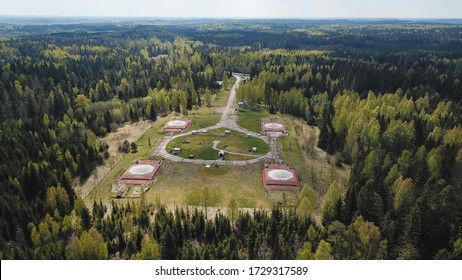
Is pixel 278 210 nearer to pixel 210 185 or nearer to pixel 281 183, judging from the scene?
pixel 281 183

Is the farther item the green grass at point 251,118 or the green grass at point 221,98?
the green grass at point 221,98

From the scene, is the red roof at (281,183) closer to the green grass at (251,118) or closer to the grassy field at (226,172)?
the grassy field at (226,172)

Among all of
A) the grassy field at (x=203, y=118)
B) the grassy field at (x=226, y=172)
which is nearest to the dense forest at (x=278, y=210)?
the grassy field at (x=226, y=172)

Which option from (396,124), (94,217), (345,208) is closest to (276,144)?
(396,124)

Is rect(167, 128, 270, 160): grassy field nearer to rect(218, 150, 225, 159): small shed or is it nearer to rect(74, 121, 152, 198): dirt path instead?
rect(218, 150, 225, 159): small shed

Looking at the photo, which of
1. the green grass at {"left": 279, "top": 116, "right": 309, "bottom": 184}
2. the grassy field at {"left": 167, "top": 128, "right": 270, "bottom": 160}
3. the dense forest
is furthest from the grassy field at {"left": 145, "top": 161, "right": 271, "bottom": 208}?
the green grass at {"left": 279, "top": 116, "right": 309, "bottom": 184}

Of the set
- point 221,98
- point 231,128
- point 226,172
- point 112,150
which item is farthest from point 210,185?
point 221,98
